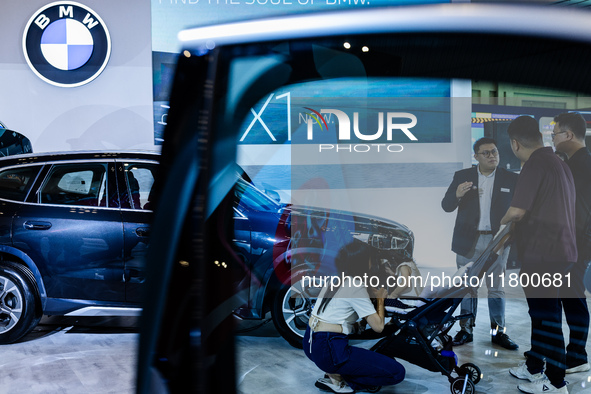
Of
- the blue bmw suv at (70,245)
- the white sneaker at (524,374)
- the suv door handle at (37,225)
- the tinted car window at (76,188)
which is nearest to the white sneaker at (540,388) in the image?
the white sneaker at (524,374)

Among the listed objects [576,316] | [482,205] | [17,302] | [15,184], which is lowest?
[17,302]

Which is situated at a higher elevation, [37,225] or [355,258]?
[355,258]

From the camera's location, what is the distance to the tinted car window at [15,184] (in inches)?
163

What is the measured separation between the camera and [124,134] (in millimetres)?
5469

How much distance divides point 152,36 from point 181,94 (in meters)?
5.19

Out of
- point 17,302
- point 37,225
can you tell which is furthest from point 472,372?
point 17,302

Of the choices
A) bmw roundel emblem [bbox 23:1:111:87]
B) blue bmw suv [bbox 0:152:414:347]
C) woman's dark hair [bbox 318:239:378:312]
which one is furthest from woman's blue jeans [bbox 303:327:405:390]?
bmw roundel emblem [bbox 23:1:111:87]

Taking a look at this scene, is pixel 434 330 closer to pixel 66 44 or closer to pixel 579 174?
pixel 579 174

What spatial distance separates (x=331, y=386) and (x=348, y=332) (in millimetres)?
108

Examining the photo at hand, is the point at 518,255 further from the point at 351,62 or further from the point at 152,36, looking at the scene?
the point at 152,36

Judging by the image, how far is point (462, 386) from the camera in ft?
2.15

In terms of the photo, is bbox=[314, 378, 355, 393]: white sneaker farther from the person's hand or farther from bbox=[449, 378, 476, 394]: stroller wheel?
the person's hand

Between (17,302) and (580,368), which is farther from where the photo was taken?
(17,302)

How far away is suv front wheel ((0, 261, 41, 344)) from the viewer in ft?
13.2
